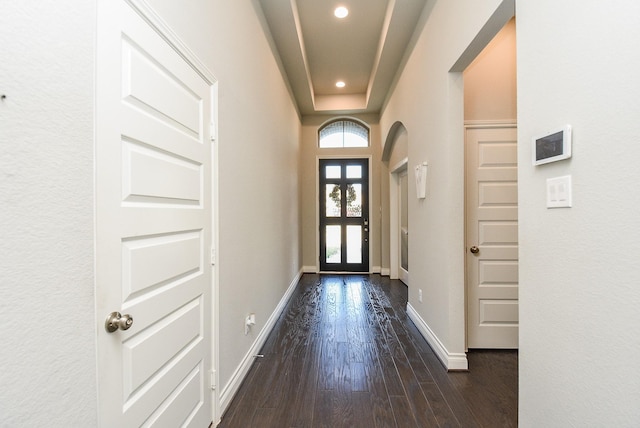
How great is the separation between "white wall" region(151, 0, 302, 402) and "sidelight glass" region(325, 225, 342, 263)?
228cm

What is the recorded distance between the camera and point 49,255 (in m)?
0.71

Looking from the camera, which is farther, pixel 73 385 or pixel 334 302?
pixel 334 302

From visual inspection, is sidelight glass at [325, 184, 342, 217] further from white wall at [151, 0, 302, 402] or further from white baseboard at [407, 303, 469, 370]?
white baseboard at [407, 303, 469, 370]

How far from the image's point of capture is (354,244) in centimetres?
570

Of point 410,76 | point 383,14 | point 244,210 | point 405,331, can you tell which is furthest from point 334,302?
point 383,14

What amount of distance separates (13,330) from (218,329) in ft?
3.76

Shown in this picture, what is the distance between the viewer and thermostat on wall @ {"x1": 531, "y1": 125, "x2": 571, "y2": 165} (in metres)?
1.09

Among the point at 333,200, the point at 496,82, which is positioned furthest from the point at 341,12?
the point at 333,200

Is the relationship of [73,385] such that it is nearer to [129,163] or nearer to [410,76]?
[129,163]

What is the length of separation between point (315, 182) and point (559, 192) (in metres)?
4.69

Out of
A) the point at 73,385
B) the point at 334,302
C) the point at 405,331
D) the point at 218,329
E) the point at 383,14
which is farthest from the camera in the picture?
the point at 334,302

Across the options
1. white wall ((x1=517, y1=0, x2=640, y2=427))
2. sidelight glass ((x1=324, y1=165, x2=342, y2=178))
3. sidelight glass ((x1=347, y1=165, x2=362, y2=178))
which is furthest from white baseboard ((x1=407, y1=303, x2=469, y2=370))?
sidelight glass ((x1=324, y1=165, x2=342, y2=178))

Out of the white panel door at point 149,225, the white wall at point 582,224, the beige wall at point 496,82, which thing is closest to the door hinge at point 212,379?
the white panel door at point 149,225

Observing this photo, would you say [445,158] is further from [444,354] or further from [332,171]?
[332,171]
